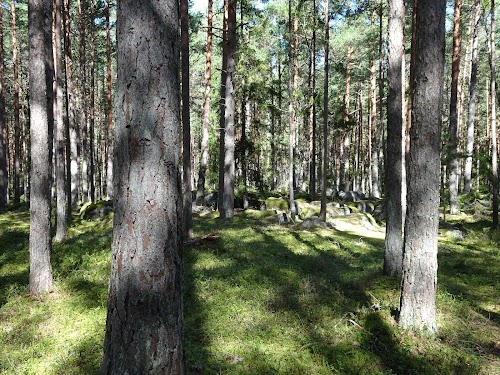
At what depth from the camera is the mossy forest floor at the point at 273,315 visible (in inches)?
179

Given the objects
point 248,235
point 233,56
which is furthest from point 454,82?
point 248,235

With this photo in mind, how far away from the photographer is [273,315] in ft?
19.3

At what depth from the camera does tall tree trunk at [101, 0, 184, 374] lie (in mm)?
2660

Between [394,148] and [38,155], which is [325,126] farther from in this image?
[38,155]

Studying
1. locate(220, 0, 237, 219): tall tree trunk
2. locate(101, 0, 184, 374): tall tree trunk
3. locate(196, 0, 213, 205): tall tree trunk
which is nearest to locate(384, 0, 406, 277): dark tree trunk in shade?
locate(101, 0, 184, 374): tall tree trunk

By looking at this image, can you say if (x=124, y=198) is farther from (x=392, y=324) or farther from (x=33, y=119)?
(x=33, y=119)

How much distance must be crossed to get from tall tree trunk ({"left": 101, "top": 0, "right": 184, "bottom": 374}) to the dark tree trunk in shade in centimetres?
625

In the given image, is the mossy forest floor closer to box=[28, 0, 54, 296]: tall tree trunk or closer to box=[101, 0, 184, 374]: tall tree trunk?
box=[28, 0, 54, 296]: tall tree trunk

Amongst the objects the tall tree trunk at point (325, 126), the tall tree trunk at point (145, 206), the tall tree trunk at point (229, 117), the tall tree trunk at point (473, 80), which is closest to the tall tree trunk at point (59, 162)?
the tall tree trunk at point (229, 117)

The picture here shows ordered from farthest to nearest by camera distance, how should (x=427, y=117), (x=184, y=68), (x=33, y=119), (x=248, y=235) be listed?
(x=248, y=235) → (x=184, y=68) → (x=33, y=119) → (x=427, y=117)

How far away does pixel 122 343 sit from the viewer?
2666 millimetres

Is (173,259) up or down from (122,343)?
up

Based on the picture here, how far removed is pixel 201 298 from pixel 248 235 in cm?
543

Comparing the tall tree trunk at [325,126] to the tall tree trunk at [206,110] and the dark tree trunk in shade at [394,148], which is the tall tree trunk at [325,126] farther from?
the dark tree trunk in shade at [394,148]
